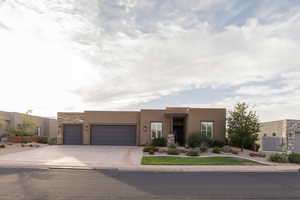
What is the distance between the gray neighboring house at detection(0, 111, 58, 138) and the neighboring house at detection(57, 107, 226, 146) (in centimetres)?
951

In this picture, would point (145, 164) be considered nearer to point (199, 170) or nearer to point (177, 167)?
point (177, 167)

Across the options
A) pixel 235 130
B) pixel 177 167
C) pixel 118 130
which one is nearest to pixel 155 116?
pixel 118 130

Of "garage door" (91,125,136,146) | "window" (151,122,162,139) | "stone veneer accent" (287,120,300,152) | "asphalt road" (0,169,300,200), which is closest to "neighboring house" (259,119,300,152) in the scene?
"stone veneer accent" (287,120,300,152)

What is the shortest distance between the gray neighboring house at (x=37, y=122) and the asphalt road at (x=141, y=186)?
851 inches

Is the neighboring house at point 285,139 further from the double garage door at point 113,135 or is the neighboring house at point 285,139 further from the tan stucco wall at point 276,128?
the double garage door at point 113,135

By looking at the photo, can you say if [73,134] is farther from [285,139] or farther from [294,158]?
[285,139]

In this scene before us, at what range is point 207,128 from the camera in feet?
69.3

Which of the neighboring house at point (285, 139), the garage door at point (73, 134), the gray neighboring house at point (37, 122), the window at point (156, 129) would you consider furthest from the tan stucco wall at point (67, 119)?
the neighboring house at point (285, 139)

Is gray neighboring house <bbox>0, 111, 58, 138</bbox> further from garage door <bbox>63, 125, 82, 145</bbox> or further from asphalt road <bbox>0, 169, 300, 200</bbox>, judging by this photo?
asphalt road <bbox>0, 169, 300, 200</bbox>

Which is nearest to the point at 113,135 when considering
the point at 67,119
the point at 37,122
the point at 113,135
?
the point at 113,135

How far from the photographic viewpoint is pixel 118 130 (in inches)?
894

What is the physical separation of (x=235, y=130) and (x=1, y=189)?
16715 mm

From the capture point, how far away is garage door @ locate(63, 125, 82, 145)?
2319cm

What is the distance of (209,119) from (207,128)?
3.27ft
